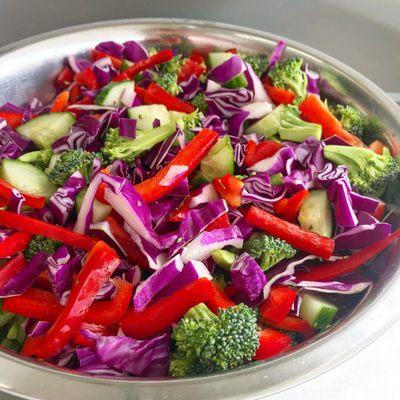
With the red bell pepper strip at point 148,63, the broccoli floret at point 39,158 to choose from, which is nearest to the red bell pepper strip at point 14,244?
the broccoli floret at point 39,158

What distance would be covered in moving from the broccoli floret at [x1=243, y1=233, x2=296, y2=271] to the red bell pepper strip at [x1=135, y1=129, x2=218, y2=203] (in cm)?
33

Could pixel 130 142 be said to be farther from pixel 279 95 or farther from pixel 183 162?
pixel 279 95

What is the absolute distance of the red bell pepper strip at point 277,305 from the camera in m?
1.58

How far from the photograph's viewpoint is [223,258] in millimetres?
1628

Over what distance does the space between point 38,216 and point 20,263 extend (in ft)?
0.57

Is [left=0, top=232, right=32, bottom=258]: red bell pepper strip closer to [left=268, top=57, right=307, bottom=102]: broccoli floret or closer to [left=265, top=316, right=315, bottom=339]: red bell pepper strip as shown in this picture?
[left=265, top=316, right=315, bottom=339]: red bell pepper strip

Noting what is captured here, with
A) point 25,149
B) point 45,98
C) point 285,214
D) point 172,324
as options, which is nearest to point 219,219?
point 285,214

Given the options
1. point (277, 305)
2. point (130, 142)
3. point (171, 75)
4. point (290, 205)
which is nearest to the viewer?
point (277, 305)

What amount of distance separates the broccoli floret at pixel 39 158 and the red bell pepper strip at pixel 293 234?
762 mm

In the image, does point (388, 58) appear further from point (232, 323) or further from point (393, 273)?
point (232, 323)

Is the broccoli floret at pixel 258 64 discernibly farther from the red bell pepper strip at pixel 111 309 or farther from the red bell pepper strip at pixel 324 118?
the red bell pepper strip at pixel 111 309

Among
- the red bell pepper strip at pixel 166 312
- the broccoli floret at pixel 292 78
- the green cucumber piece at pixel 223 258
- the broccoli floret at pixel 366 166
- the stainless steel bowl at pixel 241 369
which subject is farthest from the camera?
the broccoli floret at pixel 292 78

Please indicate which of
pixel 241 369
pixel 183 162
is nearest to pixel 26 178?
pixel 183 162

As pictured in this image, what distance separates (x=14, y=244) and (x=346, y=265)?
40.4 inches
